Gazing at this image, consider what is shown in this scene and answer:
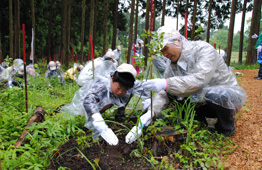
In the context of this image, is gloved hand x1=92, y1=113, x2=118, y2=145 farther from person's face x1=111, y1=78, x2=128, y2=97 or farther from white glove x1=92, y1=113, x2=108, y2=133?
person's face x1=111, y1=78, x2=128, y2=97

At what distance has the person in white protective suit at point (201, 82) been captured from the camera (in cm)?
202

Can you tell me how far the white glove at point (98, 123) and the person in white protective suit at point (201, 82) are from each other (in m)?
0.26

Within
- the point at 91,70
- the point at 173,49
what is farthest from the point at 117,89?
the point at 91,70

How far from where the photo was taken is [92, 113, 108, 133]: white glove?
1.97 meters

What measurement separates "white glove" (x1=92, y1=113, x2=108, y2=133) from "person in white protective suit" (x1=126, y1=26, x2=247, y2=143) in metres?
0.26

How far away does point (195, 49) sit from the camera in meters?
2.20

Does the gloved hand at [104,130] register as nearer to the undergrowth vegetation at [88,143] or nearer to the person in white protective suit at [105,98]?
the person in white protective suit at [105,98]

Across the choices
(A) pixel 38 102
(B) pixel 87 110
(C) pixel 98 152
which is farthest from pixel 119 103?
(A) pixel 38 102

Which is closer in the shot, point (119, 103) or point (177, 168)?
point (177, 168)

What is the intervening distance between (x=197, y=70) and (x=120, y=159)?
1.16 m

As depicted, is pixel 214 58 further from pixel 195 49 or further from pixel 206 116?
pixel 206 116

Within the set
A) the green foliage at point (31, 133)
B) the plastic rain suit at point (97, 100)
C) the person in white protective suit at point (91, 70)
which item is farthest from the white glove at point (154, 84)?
the person in white protective suit at point (91, 70)

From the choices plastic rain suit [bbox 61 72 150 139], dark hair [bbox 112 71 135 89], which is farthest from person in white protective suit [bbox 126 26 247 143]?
plastic rain suit [bbox 61 72 150 139]

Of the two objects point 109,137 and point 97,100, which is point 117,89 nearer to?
point 97,100
